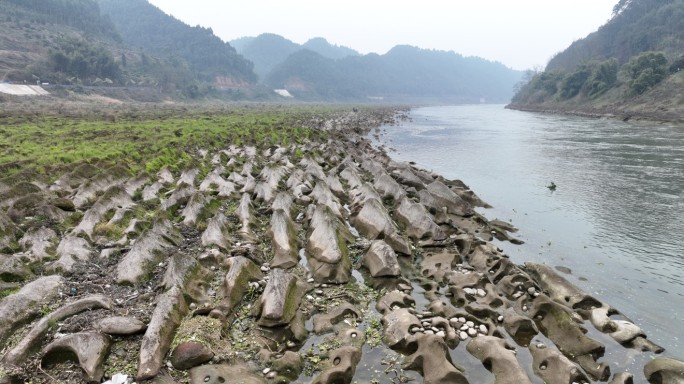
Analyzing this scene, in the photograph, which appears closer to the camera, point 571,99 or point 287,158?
point 287,158

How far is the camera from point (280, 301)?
939 cm

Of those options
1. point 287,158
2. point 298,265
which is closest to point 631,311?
point 298,265

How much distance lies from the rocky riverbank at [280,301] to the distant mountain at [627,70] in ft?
234

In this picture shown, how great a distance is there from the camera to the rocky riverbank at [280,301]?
25.4 feet

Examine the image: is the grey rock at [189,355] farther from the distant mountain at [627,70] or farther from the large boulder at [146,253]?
the distant mountain at [627,70]

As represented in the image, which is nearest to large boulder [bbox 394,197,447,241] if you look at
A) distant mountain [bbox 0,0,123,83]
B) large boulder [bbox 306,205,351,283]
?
large boulder [bbox 306,205,351,283]

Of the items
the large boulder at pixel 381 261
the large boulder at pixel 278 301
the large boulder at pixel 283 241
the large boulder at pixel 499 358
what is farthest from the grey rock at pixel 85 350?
the large boulder at pixel 499 358

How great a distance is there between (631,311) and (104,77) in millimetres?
138749

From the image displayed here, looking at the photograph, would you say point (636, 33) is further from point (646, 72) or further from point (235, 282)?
point (235, 282)

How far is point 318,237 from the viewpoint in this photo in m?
13.2

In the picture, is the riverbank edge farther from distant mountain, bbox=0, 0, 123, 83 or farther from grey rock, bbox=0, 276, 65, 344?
distant mountain, bbox=0, 0, 123, 83

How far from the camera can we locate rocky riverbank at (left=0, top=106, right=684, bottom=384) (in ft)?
25.4

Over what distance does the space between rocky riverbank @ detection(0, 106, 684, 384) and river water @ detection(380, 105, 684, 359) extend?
1492 mm

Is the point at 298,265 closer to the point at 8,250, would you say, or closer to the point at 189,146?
the point at 8,250
